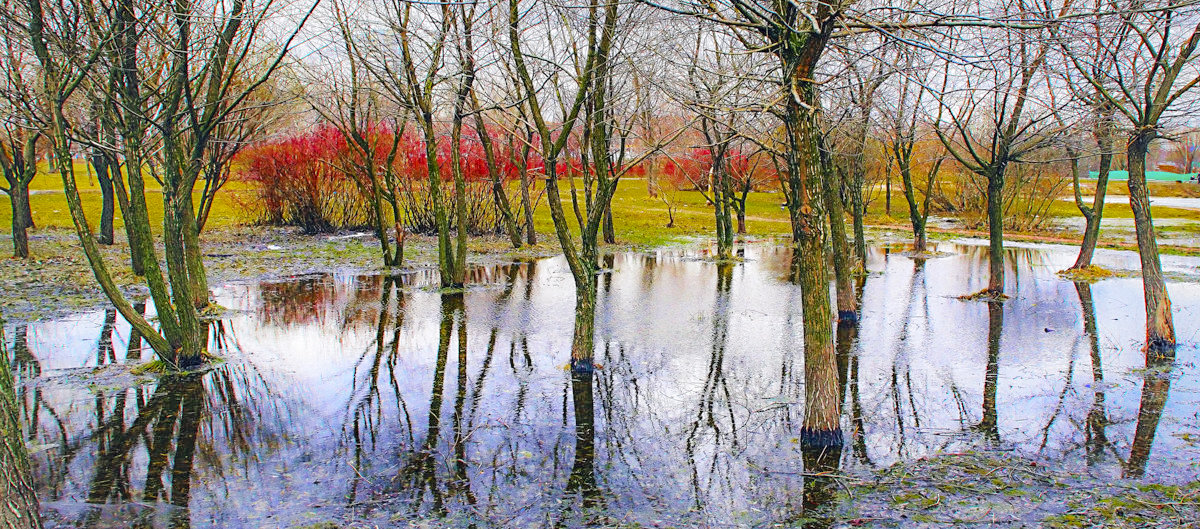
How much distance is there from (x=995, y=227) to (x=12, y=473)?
47.0ft

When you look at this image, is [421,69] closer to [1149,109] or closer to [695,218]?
[1149,109]

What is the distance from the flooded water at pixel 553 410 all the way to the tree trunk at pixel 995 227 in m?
0.67

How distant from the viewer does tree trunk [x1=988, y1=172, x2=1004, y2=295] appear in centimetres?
1366

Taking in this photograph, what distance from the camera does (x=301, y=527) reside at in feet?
17.7

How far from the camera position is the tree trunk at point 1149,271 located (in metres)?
9.73

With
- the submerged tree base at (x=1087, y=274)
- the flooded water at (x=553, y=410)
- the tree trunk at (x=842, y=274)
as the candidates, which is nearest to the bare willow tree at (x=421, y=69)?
the flooded water at (x=553, y=410)

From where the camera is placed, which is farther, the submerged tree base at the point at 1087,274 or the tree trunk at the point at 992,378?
the submerged tree base at the point at 1087,274

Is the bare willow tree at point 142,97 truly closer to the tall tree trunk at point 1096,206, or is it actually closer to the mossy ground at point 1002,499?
the mossy ground at point 1002,499

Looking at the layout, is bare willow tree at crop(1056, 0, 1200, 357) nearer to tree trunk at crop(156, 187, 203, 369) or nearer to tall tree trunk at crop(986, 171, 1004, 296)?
tall tree trunk at crop(986, 171, 1004, 296)

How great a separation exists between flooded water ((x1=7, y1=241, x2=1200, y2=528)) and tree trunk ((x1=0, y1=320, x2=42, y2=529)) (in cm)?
183

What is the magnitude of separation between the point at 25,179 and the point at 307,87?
21.9 feet

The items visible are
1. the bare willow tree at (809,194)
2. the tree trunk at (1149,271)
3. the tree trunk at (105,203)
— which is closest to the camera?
the bare willow tree at (809,194)

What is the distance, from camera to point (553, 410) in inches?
323

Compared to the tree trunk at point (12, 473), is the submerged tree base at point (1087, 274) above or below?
below
